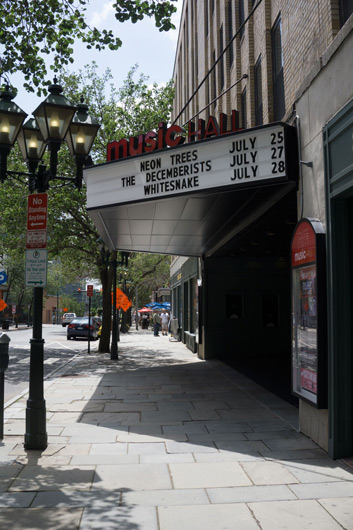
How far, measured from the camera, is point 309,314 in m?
6.64

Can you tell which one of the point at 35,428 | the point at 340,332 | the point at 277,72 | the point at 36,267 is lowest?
the point at 35,428

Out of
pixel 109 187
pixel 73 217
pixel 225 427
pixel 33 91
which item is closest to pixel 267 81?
pixel 109 187

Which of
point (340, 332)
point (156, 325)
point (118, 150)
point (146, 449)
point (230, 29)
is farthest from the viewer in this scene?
point (156, 325)

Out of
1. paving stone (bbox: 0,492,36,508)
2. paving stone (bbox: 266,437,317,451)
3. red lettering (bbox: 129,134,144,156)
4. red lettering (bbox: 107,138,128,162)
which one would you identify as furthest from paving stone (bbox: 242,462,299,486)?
red lettering (bbox: 107,138,128,162)

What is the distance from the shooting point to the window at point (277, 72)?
31.1 ft

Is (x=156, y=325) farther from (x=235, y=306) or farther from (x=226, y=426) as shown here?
(x=226, y=426)

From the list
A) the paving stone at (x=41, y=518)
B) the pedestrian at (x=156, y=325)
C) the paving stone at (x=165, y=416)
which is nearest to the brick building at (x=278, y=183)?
the paving stone at (x=165, y=416)

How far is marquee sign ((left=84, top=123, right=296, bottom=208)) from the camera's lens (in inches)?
288

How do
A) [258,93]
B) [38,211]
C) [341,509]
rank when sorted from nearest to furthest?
1. [341,509]
2. [38,211]
3. [258,93]

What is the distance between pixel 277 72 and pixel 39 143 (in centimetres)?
514

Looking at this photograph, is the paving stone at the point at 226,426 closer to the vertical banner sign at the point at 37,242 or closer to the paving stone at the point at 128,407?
the paving stone at the point at 128,407

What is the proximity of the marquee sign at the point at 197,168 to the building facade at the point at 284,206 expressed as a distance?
270 mm

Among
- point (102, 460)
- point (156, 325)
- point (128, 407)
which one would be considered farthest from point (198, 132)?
point (156, 325)

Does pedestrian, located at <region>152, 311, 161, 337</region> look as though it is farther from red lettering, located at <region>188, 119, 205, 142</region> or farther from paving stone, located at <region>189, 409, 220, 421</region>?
red lettering, located at <region>188, 119, 205, 142</region>
